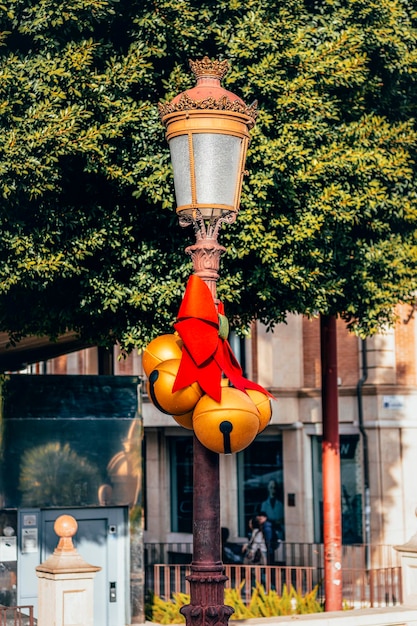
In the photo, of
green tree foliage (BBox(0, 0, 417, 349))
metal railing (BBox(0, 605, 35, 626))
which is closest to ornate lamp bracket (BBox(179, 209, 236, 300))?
green tree foliage (BBox(0, 0, 417, 349))

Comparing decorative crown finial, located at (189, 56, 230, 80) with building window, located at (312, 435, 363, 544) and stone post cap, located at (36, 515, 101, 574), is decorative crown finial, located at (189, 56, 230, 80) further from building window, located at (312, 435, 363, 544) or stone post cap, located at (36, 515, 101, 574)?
building window, located at (312, 435, 363, 544)

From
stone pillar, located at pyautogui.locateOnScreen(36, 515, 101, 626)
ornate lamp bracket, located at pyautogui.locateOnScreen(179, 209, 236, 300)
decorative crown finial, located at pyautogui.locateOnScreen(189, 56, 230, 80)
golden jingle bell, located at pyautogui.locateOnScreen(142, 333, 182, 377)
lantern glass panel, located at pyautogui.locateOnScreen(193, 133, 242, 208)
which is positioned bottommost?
stone pillar, located at pyautogui.locateOnScreen(36, 515, 101, 626)

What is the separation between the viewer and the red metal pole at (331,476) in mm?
18375

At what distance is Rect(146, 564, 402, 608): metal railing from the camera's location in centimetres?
1953

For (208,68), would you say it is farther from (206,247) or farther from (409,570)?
(409,570)

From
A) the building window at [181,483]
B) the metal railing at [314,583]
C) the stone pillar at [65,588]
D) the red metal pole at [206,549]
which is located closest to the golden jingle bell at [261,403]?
the red metal pole at [206,549]

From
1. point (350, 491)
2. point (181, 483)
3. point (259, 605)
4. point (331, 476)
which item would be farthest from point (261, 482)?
point (259, 605)

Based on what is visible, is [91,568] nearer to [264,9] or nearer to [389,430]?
[264,9]

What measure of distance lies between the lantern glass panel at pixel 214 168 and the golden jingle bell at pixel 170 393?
122 centimetres

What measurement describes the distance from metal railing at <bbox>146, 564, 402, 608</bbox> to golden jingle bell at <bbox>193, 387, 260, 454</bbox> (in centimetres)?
1189

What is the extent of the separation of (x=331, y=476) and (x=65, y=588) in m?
7.92

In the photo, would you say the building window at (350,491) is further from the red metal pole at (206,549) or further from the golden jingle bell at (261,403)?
the red metal pole at (206,549)

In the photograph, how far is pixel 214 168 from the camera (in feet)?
25.5

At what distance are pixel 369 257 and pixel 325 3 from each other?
3761 mm
